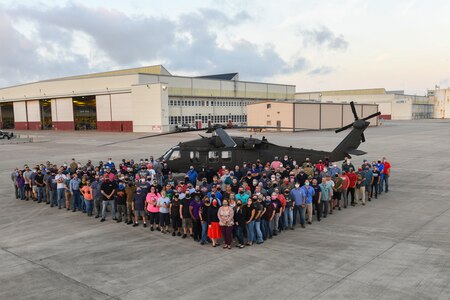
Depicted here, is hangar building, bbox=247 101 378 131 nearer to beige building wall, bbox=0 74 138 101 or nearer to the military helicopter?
beige building wall, bbox=0 74 138 101

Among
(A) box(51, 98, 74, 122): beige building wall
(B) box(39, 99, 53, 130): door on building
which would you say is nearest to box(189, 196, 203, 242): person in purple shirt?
(A) box(51, 98, 74, 122): beige building wall

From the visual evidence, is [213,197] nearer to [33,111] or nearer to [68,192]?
[68,192]

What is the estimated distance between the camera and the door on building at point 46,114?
81000mm

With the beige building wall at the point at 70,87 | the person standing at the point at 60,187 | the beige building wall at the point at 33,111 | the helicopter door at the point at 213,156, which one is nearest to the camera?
the person standing at the point at 60,187

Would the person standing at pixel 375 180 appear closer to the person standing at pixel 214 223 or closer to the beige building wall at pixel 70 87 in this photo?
the person standing at pixel 214 223

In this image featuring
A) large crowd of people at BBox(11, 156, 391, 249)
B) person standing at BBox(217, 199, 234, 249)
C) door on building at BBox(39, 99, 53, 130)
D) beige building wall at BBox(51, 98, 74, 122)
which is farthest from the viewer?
→ door on building at BBox(39, 99, 53, 130)

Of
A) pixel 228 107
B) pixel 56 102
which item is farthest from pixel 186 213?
pixel 56 102

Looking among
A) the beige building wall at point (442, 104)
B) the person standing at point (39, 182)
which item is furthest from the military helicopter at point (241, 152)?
the beige building wall at point (442, 104)

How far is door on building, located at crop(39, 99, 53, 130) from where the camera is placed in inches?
3189

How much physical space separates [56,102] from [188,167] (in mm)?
67635

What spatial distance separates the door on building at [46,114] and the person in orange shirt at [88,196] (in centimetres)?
7560

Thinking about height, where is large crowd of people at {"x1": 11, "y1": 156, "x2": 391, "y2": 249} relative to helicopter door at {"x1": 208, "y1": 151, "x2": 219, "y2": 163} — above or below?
below

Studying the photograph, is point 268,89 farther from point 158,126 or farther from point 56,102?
point 56,102

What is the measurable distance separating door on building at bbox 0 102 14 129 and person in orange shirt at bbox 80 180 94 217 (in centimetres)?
9494
